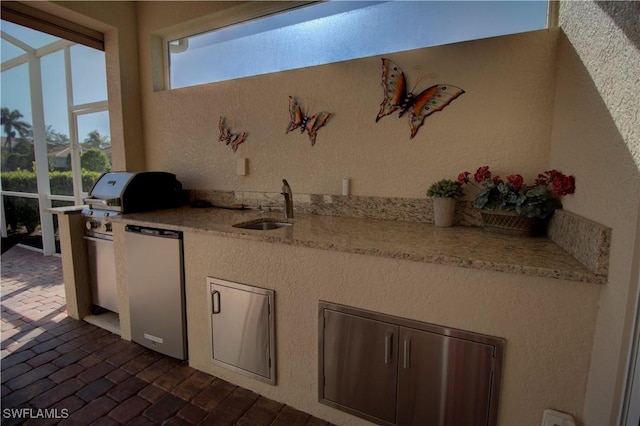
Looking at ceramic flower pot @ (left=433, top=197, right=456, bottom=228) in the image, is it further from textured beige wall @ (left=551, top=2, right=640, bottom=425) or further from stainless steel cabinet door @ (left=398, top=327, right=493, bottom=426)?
stainless steel cabinet door @ (left=398, top=327, right=493, bottom=426)

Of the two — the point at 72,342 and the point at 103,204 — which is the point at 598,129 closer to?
the point at 103,204

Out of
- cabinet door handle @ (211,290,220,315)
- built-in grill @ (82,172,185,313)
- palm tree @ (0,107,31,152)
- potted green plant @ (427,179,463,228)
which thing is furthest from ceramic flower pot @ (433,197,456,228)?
palm tree @ (0,107,31,152)

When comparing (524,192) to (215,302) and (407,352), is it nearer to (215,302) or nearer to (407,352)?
(407,352)

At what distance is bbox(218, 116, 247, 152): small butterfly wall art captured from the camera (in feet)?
7.87

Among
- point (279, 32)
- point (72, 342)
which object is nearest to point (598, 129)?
point (279, 32)

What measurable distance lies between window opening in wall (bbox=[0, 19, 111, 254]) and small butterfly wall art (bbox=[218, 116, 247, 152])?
6.22 feet

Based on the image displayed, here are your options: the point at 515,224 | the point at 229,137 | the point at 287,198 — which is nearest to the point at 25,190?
the point at 229,137

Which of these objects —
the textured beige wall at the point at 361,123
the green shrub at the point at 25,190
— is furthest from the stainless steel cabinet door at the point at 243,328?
the green shrub at the point at 25,190

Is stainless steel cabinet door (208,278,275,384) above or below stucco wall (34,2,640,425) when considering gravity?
below

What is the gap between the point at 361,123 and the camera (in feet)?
6.31

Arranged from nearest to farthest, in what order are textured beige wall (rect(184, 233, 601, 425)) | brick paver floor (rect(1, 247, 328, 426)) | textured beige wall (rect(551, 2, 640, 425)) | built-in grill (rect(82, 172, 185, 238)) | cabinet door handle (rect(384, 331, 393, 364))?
textured beige wall (rect(551, 2, 640, 425)) < textured beige wall (rect(184, 233, 601, 425)) < cabinet door handle (rect(384, 331, 393, 364)) < brick paver floor (rect(1, 247, 328, 426)) < built-in grill (rect(82, 172, 185, 238))

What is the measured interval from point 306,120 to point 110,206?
1.63 metres

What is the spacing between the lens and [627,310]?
2.64 ft

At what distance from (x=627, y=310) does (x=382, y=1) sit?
2.03m
